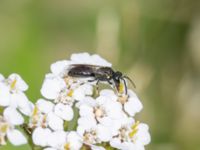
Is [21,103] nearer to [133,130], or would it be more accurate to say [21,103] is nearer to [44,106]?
[44,106]

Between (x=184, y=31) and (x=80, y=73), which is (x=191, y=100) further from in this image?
(x=80, y=73)

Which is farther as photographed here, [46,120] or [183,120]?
[183,120]

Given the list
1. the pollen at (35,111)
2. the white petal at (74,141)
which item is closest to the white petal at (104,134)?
the white petal at (74,141)

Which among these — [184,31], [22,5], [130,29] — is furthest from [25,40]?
[184,31]

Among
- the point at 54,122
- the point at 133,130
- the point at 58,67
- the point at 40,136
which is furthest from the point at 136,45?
the point at 40,136

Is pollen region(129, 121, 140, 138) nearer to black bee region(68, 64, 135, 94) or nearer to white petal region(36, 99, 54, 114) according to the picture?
black bee region(68, 64, 135, 94)
